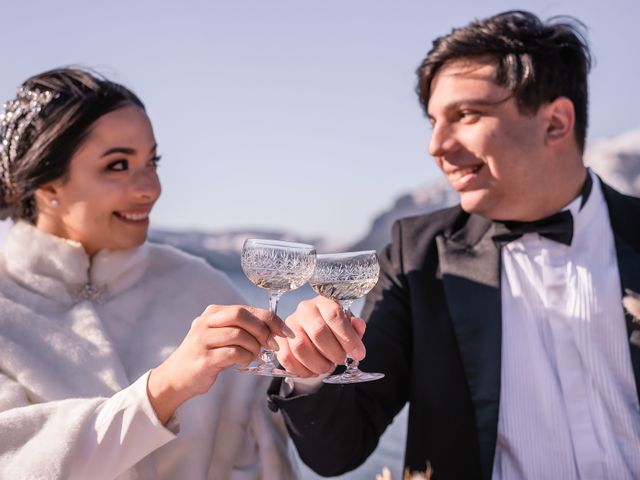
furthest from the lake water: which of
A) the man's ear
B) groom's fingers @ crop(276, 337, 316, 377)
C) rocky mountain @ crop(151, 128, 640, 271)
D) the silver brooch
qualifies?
groom's fingers @ crop(276, 337, 316, 377)

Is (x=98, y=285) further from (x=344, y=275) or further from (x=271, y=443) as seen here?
(x=344, y=275)

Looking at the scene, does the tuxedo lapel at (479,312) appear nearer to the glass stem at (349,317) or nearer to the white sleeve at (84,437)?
the glass stem at (349,317)

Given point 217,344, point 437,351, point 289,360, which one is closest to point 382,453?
point 437,351

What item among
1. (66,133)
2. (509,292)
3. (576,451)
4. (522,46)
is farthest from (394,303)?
(66,133)

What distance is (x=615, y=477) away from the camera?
7.89 ft

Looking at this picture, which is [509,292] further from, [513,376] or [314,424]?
[314,424]

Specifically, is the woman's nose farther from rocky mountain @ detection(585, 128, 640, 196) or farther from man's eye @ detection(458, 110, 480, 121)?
rocky mountain @ detection(585, 128, 640, 196)

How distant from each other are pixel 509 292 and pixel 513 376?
0.92 ft

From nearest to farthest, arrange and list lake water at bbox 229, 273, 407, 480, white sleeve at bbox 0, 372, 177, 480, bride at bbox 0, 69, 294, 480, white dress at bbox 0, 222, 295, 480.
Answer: white sleeve at bbox 0, 372, 177, 480, white dress at bbox 0, 222, 295, 480, bride at bbox 0, 69, 294, 480, lake water at bbox 229, 273, 407, 480

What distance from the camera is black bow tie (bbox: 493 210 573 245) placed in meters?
2.64

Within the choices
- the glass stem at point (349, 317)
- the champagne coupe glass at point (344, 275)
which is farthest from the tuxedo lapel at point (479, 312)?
the champagne coupe glass at point (344, 275)

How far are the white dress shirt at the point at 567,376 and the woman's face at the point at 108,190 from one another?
3.98 feet

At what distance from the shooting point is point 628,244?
2613mm

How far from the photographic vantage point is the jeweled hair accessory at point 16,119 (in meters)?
Answer: 2.58
